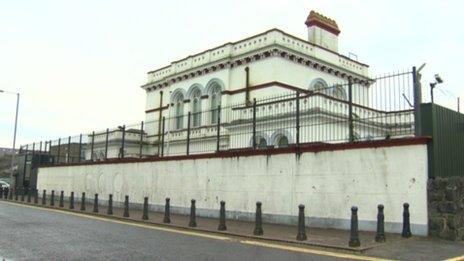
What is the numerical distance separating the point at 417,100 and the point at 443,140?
1.25m

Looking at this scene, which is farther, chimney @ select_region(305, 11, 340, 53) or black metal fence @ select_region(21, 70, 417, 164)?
chimney @ select_region(305, 11, 340, 53)

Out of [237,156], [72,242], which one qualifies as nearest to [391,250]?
[72,242]

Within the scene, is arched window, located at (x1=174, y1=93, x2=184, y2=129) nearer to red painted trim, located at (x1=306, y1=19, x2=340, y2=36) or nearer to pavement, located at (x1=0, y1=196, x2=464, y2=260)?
red painted trim, located at (x1=306, y1=19, x2=340, y2=36)

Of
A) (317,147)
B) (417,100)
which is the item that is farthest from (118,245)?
(417,100)

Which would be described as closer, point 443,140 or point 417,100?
point 443,140

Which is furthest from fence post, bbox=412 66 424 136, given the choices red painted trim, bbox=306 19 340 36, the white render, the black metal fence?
red painted trim, bbox=306 19 340 36

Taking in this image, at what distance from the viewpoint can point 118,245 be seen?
11281 millimetres

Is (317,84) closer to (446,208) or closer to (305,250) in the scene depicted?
(446,208)

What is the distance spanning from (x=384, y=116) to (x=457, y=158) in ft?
7.66

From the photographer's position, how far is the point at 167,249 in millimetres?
A: 10844

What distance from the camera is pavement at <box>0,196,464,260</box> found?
10.2 metres

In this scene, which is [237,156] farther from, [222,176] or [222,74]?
[222,74]

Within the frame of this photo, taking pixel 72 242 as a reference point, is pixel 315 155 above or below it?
above

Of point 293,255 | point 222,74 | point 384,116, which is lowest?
point 293,255
